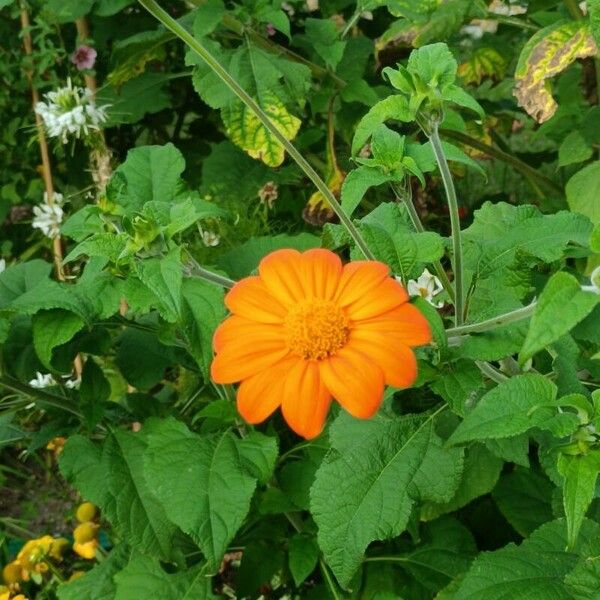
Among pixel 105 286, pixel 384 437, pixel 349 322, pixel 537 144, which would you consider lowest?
pixel 537 144

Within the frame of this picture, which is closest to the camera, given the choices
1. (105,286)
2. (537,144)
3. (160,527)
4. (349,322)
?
(349,322)

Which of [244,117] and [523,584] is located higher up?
[244,117]

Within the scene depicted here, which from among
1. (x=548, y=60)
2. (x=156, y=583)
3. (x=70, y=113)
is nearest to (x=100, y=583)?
(x=156, y=583)

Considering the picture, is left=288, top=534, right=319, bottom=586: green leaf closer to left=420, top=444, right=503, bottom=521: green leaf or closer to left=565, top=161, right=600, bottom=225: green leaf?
left=420, top=444, right=503, bottom=521: green leaf

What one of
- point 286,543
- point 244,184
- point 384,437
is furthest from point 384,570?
point 244,184

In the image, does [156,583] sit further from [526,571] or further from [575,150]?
[575,150]

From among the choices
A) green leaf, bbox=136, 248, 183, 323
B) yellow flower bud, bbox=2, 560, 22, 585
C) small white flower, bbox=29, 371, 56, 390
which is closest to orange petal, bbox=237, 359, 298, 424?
green leaf, bbox=136, 248, 183, 323

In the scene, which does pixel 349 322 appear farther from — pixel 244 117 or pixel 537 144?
pixel 537 144
